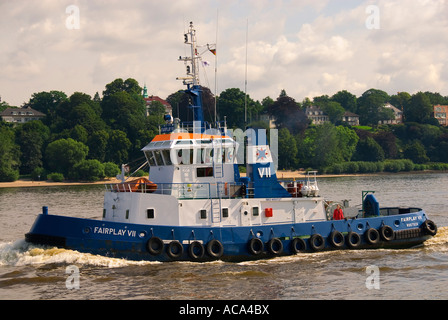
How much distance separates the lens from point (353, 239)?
18.7 meters

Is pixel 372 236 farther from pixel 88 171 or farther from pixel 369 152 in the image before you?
pixel 369 152

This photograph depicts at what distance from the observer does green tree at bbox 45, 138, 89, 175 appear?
6581 centimetres

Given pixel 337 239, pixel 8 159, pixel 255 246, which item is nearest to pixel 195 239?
pixel 255 246

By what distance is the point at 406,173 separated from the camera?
254 ft

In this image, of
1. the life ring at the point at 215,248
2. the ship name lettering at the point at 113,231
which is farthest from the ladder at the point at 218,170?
the ship name lettering at the point at 113,231

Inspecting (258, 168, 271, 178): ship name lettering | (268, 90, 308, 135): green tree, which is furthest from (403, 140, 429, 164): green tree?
(258, 168, 271, 178): ship name lettering

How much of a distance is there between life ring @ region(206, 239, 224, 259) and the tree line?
98.7 ft

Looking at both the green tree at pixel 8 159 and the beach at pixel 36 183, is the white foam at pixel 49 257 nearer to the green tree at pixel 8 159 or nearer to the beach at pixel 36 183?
the beach at pixel 36 183

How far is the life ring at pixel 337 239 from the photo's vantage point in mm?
18312

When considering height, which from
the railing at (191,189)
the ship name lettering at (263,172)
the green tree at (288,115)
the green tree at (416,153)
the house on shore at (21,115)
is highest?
the house on shore at (21,115)

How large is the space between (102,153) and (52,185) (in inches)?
398

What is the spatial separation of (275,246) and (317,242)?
5.12 feet

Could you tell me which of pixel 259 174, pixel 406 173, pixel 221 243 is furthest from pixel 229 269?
pixel 406 173
